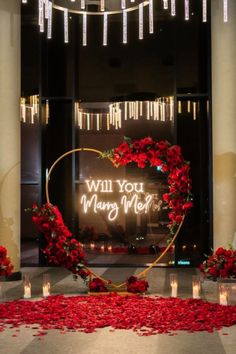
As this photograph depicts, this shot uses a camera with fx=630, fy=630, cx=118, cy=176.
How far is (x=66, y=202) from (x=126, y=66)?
2750 mm

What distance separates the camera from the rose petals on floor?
6.11m

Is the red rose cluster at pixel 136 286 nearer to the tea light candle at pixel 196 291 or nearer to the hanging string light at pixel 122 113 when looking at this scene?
the tea light candle at pixel 196 291

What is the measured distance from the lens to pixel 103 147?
38.1 ft

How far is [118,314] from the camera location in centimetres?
662

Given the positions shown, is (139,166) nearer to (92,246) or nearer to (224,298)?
→ (224,298)

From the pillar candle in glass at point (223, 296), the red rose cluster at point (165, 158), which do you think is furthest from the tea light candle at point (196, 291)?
the red rose cluster at point (165, 158)

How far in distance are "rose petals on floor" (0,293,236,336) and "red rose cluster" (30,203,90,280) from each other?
511mm

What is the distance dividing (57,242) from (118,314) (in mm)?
1574

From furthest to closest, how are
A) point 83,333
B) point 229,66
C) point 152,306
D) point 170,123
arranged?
point 170,123 < point 229,66 < point 152,306 < point 83,333

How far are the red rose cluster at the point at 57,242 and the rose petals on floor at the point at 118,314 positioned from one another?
511 millimetres

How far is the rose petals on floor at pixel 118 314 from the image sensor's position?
6.11m

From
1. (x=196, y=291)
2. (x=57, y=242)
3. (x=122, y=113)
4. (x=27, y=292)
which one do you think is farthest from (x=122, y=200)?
(x=122, y=113)

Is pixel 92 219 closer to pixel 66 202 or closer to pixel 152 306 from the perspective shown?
pixel 66 202

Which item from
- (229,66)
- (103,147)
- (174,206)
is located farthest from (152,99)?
(174,206)
